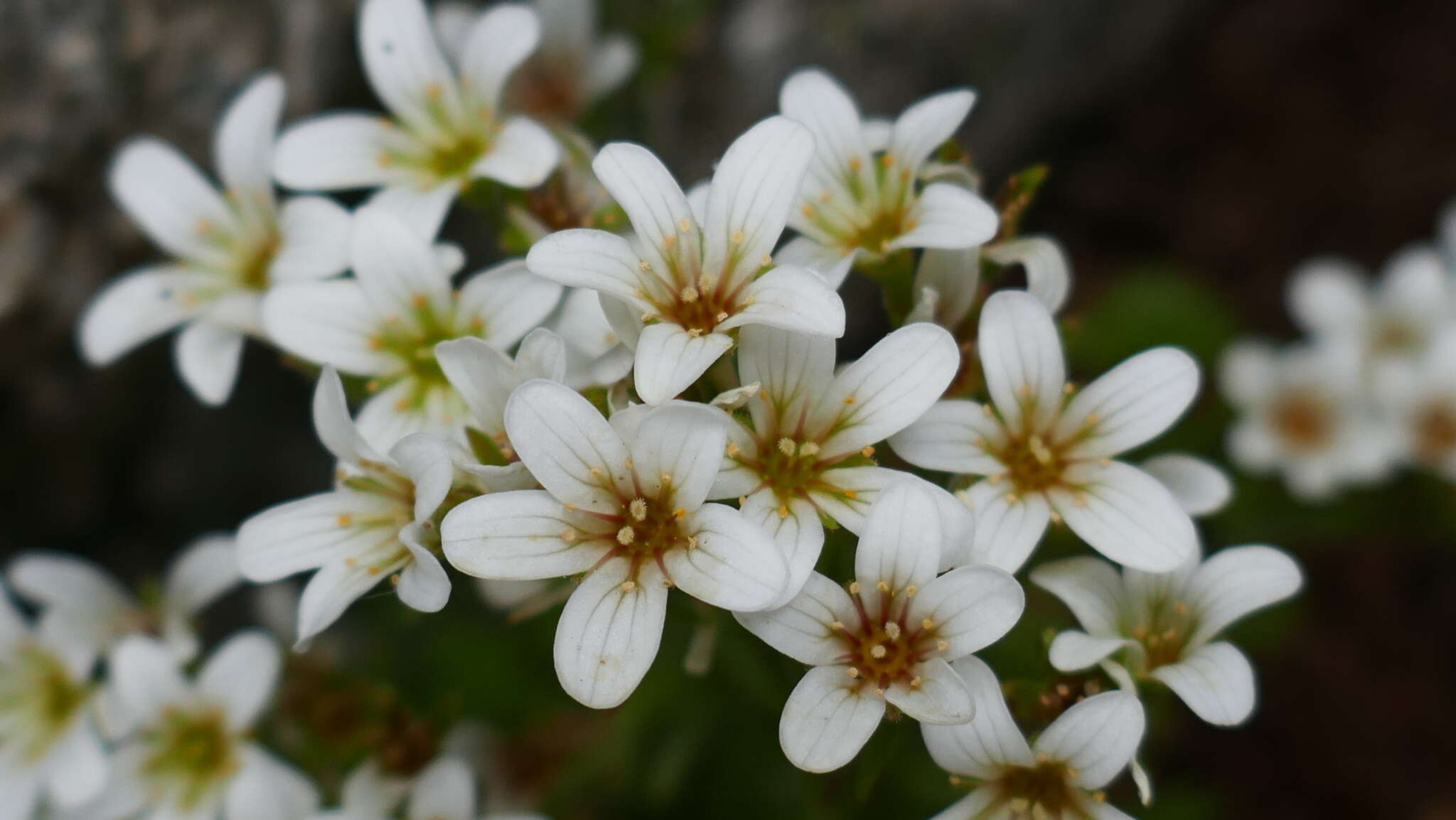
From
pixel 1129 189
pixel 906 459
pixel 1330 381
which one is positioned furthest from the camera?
pixel 1129 189

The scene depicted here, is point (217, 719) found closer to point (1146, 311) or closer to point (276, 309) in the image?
point (276, 309)

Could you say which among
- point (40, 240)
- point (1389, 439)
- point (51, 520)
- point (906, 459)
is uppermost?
point (906, 459)

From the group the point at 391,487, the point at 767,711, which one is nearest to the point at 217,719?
the point at 391,487

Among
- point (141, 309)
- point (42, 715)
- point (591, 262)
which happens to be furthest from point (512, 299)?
point (42, 715)

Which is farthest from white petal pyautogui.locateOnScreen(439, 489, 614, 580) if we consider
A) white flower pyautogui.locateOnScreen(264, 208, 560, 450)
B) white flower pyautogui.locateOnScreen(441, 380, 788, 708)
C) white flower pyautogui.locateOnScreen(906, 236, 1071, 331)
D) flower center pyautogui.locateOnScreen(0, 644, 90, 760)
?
flower center pyautogui.locateOnScreen(0, 644, 90, 760)

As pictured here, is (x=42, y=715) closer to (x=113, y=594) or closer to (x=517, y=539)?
(x=113, y=594)
